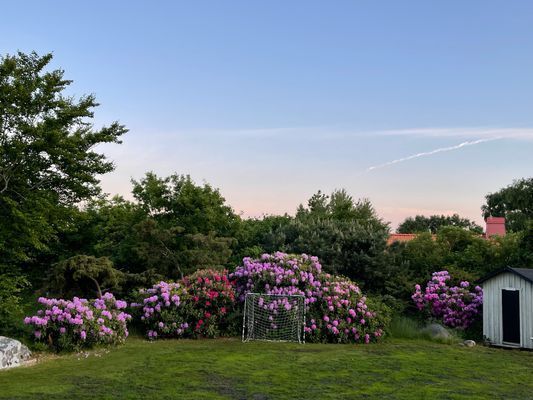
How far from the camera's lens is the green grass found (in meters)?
8.63

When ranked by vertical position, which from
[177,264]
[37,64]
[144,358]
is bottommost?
[144,358]

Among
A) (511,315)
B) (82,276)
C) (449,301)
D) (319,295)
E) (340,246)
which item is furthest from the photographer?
(340,246)

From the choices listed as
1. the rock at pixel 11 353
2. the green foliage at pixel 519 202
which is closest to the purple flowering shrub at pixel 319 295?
the rock at pixel 11 353

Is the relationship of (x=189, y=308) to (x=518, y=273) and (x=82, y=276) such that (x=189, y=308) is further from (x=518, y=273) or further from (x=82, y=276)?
(x=518, y=273)

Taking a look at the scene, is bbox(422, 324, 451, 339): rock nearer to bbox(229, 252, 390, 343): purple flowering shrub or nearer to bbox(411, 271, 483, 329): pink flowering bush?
bbox(229, 252, 390, 343): purple flowering shrub

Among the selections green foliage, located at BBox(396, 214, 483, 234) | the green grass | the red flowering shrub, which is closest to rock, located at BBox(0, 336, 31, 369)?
the green grass

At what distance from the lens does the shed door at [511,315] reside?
564 inches

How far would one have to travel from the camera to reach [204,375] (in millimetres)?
9852

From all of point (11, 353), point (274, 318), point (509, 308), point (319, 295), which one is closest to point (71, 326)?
point (11, 353)

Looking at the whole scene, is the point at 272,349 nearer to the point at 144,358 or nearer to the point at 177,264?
the point at 144,358

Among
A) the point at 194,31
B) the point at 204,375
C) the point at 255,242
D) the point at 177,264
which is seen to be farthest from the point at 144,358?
the point at 255,242

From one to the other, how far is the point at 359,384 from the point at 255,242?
1360 centimetres

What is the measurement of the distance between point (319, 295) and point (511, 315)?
15.9ft

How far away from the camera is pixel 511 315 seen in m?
14.5
